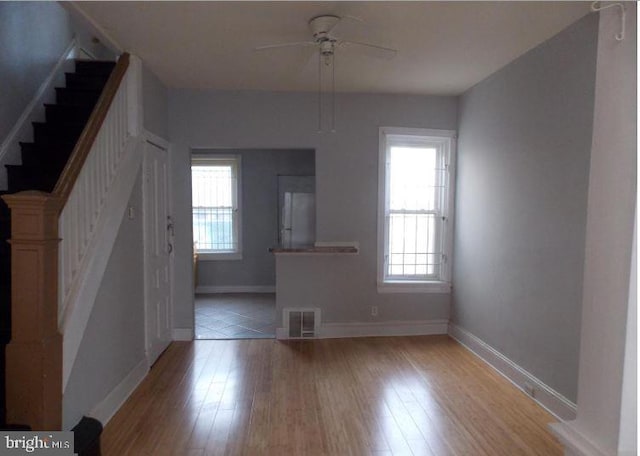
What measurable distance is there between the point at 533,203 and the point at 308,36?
2133 mm

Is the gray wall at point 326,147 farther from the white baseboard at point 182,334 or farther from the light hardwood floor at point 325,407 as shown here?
the light hardwood floor at point 325,407

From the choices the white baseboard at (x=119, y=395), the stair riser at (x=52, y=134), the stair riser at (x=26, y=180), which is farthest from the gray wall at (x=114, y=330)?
the stair riser at (x=52, y=134)

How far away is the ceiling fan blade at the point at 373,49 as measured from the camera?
2.44 m

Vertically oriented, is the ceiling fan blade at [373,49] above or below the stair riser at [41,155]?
above

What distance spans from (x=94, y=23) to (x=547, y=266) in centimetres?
363

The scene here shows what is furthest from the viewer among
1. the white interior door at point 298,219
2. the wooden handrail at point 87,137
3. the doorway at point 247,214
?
the doorway at point 247,214

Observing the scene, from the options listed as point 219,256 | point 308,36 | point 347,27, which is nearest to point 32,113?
point 308,36

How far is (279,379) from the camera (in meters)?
3.13

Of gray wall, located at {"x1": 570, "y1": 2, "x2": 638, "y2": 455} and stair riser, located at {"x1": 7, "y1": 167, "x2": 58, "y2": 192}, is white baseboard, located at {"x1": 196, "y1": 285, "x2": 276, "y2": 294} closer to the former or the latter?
stair riser, located at {"x1": 7, "y1": 167, "x2": 58, "y2": 192}

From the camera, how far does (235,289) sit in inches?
249

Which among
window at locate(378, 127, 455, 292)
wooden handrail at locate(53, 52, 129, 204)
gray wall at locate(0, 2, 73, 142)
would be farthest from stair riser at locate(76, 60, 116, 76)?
window at locate(378, 127, 455, 292)

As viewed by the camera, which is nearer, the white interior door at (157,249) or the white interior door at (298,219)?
the white interior door at (157,249)
